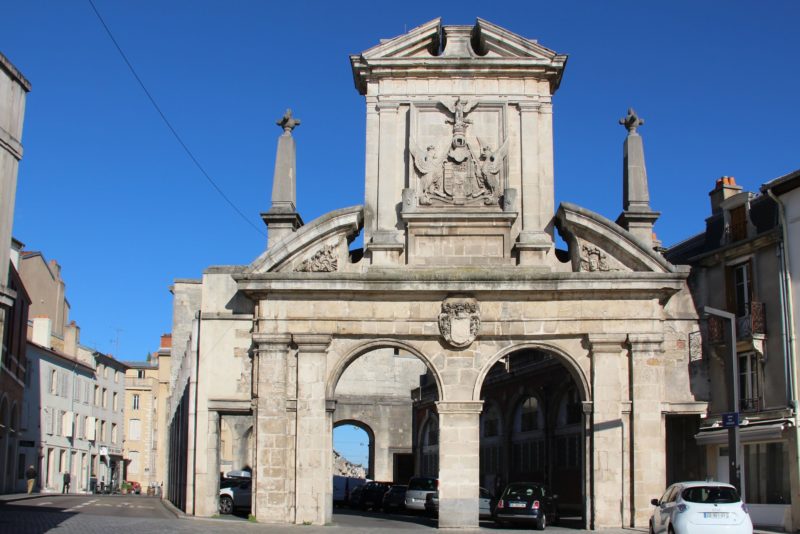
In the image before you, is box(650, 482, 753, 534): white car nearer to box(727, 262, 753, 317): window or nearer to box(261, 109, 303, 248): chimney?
box(727, 262, 753, 317): window

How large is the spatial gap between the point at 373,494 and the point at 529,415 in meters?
6.23

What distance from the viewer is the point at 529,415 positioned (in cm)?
3769

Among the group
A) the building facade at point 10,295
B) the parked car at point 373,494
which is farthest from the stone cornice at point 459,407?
the parked car at point 373,494

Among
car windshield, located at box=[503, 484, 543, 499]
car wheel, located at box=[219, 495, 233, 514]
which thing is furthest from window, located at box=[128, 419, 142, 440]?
car windshield, located at box=[503, 484, 543, 499]

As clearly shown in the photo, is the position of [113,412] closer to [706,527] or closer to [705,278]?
[705,278]

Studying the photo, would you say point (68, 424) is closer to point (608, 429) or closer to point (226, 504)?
point (226, 504)

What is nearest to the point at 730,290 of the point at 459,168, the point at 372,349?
the point at 459,168

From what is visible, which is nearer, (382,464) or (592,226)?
(592,226)

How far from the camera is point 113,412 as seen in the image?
205 feet

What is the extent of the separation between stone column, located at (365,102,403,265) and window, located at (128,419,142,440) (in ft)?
Answer: 156

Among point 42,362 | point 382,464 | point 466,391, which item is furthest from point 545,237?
point 42,362

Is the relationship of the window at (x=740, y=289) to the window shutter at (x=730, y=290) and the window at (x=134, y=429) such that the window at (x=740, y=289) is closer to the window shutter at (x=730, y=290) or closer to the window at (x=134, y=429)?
the window shutter at (x=730, y=290)

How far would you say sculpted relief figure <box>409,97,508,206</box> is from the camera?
2494 centimetres

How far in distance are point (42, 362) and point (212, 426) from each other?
2765cm
